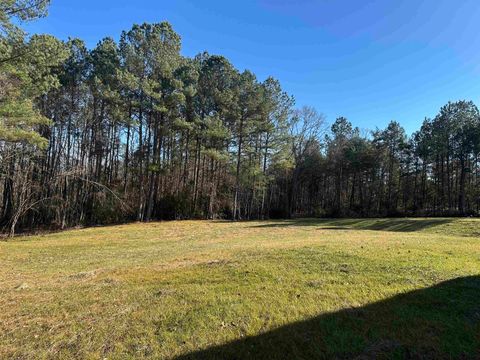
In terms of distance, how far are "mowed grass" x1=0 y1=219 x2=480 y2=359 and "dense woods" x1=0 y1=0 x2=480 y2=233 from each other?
11357 millimetres

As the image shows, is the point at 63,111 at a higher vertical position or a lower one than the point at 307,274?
higher

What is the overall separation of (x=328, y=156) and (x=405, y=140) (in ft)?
36.2

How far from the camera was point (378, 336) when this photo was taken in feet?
12.8

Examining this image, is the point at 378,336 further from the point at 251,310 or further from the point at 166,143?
the point at 166,143

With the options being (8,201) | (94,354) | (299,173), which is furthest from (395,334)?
(299,173)

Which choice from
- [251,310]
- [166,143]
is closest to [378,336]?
[251,310]

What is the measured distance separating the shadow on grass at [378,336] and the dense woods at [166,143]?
46.1 feet

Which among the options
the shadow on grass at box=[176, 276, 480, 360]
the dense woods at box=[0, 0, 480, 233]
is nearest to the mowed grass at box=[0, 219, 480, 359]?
the shadow on grass at box=[176, 276, 480, 360]

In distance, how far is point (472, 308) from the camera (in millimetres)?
Answer: 4801

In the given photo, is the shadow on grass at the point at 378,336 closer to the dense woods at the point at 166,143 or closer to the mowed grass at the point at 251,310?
the mowed grass at the point at 251,310

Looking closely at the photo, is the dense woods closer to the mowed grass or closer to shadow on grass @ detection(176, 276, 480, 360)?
the mowed grass

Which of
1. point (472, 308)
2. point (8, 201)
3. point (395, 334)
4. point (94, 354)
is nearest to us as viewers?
point (94, 354)

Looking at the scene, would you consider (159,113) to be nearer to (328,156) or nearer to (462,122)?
(328,156)

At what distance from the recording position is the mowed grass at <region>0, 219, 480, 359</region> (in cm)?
363
